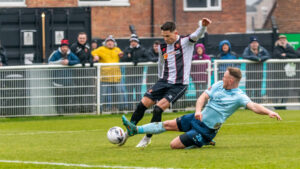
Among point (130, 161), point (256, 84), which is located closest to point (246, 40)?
point (256, 84)

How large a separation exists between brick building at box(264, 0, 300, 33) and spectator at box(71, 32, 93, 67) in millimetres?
15737

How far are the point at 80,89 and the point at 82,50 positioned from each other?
102 cm

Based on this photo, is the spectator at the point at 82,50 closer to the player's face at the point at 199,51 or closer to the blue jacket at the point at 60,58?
the blue jacket at the point at 60,58

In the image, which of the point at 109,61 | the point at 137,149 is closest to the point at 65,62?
the point at 109,61

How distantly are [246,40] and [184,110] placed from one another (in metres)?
6.51

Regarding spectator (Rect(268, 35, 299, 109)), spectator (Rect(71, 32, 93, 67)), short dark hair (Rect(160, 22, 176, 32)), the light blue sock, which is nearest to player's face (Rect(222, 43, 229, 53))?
spectator (Rect(268, 35, 299, 109))

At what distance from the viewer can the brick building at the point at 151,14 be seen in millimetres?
32750

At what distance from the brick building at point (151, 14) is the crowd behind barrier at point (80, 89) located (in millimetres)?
13455

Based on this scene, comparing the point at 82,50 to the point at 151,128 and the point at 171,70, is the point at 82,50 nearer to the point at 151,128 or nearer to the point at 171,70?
the point at 171,70

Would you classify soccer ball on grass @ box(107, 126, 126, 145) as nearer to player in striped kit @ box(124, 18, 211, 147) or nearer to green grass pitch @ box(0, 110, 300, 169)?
green grass pitch @ box(0, 110, 300, 169)

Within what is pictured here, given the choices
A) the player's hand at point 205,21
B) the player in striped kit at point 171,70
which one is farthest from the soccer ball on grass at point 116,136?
the player's hand at point 205,21

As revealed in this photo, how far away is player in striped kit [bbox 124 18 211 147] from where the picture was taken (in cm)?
1135

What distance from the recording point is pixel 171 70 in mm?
11547

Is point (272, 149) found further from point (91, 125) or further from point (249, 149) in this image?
point (91, 125)
